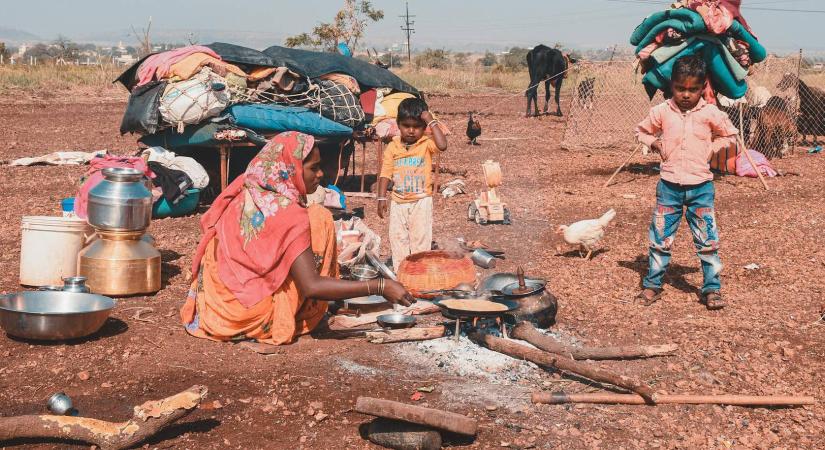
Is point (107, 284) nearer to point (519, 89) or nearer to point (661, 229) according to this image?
point (661, 229)

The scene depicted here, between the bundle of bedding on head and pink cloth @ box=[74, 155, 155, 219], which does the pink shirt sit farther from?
pink cloth @ box=[74, 155, 155, 219]

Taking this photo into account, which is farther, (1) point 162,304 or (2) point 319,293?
(1) point 162,304

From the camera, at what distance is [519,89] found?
28938 mm

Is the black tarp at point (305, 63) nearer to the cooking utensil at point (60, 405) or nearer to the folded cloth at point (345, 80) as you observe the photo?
the folded cloth at point (345, 80)

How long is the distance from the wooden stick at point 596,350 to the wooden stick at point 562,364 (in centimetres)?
17

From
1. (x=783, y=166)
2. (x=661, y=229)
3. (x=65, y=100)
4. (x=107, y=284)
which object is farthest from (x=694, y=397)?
(x=65, y=100)

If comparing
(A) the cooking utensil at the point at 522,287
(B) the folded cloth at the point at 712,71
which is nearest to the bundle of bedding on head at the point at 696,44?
(B) the folded cloth at the point at 712,71

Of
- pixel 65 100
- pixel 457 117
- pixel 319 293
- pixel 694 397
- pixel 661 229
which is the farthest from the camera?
pixel 65 100

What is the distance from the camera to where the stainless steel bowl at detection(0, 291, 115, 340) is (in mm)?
4504

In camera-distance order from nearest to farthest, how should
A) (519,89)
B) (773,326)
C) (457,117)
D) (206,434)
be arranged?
(206,434) → (773,326) → (457,117) → (519,89)

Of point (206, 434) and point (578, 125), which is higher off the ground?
point (578, 125)

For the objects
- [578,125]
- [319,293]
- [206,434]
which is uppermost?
[578,125]

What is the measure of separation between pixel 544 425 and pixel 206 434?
57.9 inches

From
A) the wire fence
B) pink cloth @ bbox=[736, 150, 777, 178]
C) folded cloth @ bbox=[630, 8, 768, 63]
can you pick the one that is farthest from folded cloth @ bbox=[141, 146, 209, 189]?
pink cloth @ bbox=[736, 150, 777, 178]
